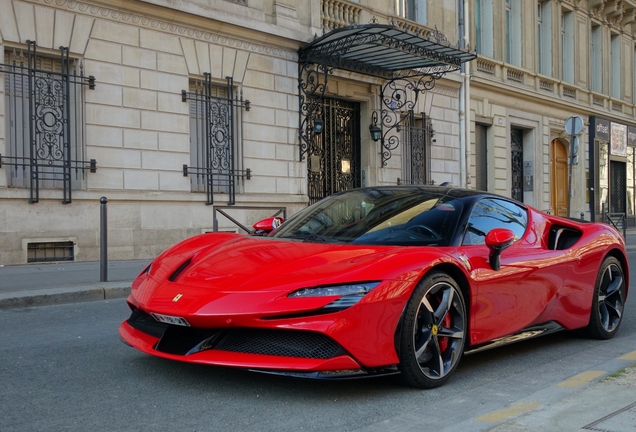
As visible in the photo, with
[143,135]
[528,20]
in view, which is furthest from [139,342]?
[528,20]

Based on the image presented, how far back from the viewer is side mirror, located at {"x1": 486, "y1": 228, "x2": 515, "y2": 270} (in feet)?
14.3

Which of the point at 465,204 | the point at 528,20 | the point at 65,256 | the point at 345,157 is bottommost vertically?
the point at 65,256

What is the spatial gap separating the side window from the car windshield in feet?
0.45

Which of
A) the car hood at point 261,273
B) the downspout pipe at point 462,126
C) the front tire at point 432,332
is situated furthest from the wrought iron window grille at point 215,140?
the front tire at point 432,332

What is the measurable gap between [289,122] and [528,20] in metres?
13.4

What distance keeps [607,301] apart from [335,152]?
12.5 meters

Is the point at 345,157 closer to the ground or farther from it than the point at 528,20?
closer to the ground

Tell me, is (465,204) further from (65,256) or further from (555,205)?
(555,205)

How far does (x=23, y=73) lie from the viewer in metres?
11.4

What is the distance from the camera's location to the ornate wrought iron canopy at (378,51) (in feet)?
50.4

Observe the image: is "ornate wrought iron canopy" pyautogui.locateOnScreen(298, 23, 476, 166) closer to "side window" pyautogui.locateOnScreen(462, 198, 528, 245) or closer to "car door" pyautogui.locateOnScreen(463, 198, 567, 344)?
"side window" pyautogui.locateOnScreen(462, 198, 528, 245)

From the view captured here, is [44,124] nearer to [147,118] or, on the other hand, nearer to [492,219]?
[147,118]

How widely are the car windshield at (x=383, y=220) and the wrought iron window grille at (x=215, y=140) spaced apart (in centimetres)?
919

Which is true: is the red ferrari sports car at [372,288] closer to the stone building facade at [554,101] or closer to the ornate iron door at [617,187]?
the stone building facade at [554,101]
